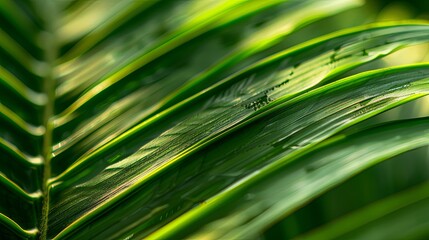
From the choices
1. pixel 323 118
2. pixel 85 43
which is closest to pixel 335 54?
pixel 323 118

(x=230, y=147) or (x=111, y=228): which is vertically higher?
(x=230, y=147)

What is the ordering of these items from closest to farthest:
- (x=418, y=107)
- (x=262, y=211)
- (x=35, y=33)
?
(x=262, y=211) < (x=35, y=33) < (x=418, y=107)

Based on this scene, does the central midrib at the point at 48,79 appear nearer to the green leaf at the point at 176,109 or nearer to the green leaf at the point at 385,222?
the green leaf at the point at 176,109

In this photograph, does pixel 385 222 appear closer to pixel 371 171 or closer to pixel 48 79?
pixel 371 171

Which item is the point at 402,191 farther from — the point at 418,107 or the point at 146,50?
the point at 146,50

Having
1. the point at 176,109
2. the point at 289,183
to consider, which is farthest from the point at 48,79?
the point at 289,183

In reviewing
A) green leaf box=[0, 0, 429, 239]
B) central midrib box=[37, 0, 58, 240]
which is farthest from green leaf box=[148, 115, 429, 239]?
central midrib box=[37, 0, 58, 240]

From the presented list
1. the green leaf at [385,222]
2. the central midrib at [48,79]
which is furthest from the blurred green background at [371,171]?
the central midrib at [48,79]

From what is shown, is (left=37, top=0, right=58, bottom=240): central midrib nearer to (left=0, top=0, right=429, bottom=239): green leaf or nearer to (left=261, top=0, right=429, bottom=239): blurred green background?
(left=0, top=0, right=429, bottom=239): green leaf
